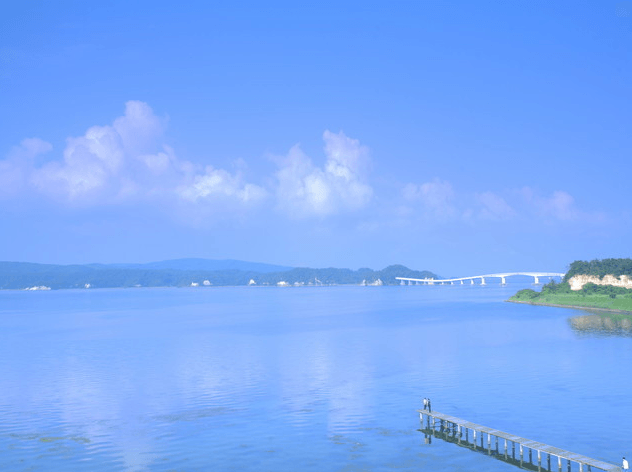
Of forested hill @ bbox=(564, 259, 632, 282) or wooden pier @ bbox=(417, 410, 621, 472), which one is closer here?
wooden pier @ bbox=(417, 410, 621, 472)

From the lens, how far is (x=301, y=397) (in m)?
40.4

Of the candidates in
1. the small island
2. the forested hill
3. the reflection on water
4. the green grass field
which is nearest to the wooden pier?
the reflection on water

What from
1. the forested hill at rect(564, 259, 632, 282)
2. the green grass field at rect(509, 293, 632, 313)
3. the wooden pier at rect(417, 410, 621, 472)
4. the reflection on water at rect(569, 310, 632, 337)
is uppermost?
the forested hill at rect(564, 259, 632, 282)

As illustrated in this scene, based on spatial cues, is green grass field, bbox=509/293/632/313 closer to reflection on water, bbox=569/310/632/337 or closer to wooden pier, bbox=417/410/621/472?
reflection on water, bbox=569/310/632/337

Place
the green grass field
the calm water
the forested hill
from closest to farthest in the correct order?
the calm water, the green grass field, the forested hill

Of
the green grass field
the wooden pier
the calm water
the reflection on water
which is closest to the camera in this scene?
the wooden pier

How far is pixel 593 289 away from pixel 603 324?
147ft

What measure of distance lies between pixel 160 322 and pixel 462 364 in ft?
206

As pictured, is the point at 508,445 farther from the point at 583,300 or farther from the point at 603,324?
the point at 583,300

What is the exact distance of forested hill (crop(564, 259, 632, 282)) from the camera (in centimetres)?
12612

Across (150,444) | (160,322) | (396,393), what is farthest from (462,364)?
(160,322)

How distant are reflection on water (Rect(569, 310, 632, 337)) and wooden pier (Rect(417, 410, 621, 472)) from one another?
4495 cm

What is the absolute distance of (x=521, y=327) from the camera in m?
82.8

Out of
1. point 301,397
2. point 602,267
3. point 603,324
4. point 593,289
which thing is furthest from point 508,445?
point 602,267
